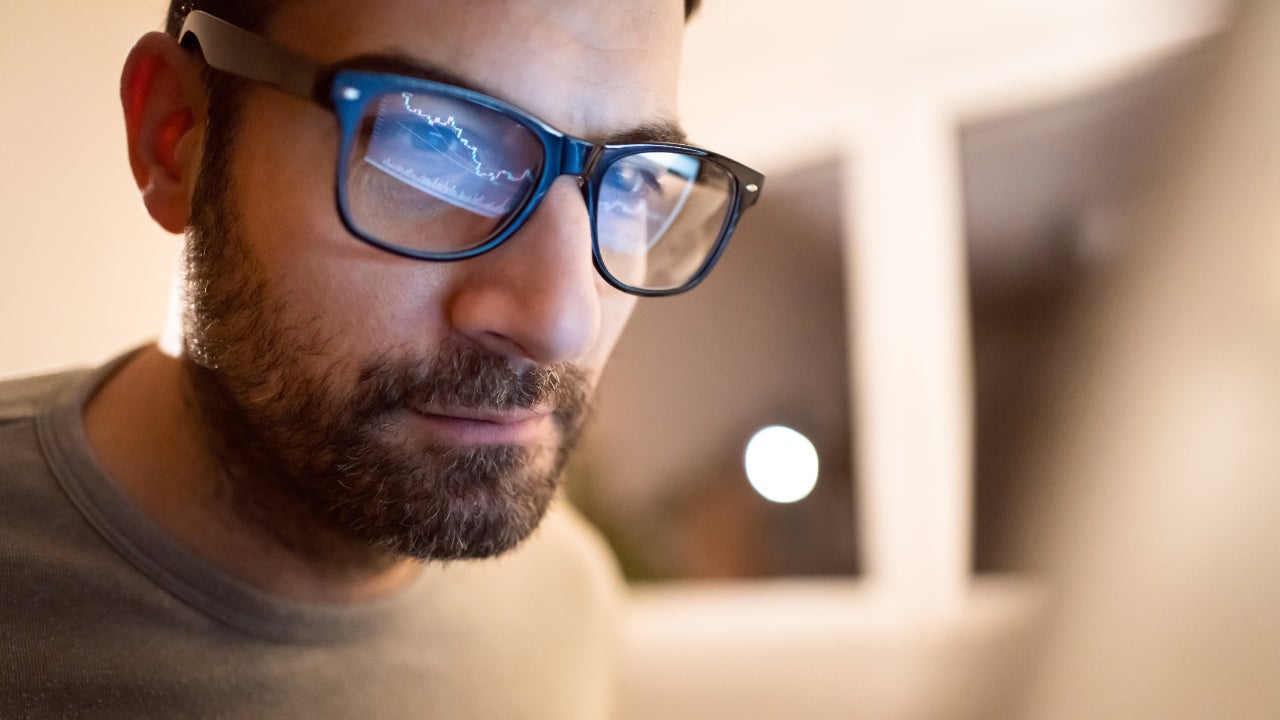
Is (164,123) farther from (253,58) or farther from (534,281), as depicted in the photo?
(534,281)

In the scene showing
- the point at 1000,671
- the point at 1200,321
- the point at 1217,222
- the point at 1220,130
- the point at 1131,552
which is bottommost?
the point at 1000,671

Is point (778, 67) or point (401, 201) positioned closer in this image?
point (401, 201)

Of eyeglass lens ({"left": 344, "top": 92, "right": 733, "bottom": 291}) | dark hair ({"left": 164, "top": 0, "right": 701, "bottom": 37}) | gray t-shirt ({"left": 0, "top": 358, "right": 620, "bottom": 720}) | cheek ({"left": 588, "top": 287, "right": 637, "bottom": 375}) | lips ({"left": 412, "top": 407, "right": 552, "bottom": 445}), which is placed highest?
dark hair ({"left": 164, "top": 0, "right": 701, "bottom": 37})

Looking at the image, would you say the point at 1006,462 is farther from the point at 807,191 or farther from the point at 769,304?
the point at 807,191

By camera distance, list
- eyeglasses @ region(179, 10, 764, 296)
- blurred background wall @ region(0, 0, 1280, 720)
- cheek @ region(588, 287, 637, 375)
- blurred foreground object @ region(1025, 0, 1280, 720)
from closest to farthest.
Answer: eyeglasses @ region(179, 10, 764, 296) < cheek @ region(588, 287, 637, 375) < blurred foreground object @ region(1025, 0, 1280, 720) < blurred background wall @ region(0, 0, 1280, 720)

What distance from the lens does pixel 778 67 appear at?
1886 millimetres

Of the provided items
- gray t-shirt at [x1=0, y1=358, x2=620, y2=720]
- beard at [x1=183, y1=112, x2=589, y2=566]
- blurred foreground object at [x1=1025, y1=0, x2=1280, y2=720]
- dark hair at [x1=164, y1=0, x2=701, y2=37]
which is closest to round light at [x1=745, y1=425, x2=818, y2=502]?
blurred foreground object at [x1=1025, y1=0, x2=1280, y2=720]

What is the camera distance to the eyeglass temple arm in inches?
23.8

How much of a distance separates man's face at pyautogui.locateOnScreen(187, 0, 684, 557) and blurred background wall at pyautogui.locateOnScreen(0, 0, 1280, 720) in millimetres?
911

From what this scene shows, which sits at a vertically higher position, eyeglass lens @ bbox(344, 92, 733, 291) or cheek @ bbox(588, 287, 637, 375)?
eyeglass lens @ bbox(344, 92, 733, 291)

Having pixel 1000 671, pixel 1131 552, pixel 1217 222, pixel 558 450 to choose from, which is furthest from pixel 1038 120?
pixel 558 450

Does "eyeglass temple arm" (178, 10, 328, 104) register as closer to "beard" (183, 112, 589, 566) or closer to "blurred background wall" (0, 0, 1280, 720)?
"beard" (183, 112, 589, 566)

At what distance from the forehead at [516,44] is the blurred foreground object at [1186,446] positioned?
119cm

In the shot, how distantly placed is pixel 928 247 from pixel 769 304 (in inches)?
18.0
